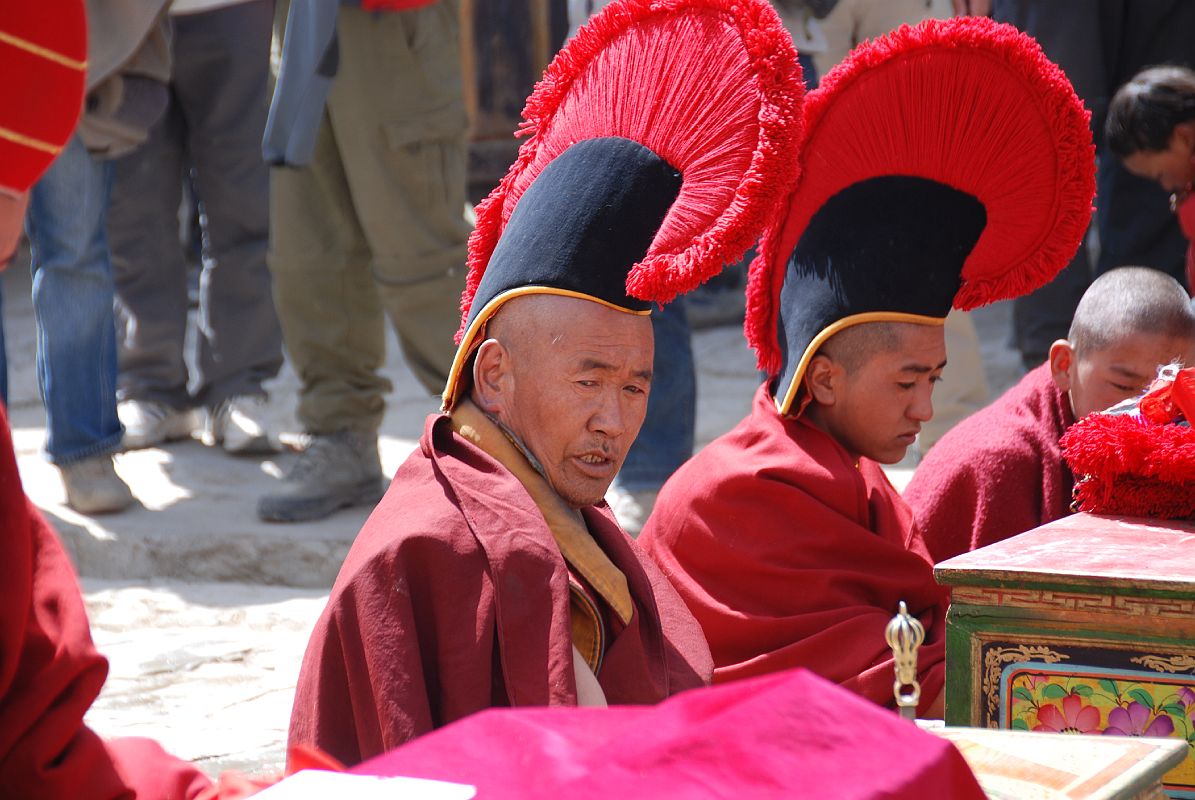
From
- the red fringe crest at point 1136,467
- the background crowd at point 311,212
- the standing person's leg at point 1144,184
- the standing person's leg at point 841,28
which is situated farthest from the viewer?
the standing person's leg at point 1144,184

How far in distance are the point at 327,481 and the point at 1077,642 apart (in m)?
2.92

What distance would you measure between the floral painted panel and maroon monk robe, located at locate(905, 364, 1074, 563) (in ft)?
2.99

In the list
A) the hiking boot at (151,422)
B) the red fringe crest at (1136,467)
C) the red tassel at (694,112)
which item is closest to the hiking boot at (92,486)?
the hiking boot at (151,422)

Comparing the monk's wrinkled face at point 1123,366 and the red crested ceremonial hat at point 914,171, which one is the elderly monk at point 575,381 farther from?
the monk's wrinkled face at point 1123,366

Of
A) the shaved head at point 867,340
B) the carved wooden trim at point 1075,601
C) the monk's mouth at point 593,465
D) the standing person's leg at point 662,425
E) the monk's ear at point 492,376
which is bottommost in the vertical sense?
the standing person's leg at point 662,425

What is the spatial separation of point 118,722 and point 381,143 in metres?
1.91

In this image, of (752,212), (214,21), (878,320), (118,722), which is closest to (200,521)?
(118,722)

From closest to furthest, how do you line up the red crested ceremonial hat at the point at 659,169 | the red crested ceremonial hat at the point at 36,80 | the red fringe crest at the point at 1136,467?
the red crested ceremonial hat at the point at 36,80
the red crested ceremonial hat at the point at 659,169
the red fringe crest at the point at 1136,467

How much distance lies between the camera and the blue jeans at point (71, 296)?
4.89 metres

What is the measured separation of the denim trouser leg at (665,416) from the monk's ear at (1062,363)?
4.65ft

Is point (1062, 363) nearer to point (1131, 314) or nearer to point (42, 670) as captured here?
point (1131, 314)

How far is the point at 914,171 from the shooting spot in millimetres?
3240

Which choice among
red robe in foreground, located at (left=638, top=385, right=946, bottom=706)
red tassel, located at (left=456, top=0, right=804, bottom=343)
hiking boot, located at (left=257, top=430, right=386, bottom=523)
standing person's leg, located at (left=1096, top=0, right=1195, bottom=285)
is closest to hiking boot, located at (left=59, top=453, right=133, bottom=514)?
hiking boot, located at (left=257, top=430, right=386, bottom=523)

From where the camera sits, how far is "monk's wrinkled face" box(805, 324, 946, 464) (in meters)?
3.19
